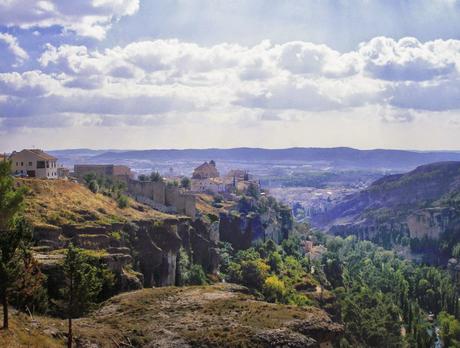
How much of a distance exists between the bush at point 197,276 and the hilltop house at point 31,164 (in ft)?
85.0

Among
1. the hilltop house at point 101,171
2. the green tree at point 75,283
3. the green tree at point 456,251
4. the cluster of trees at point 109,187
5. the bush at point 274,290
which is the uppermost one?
the hilltop house at point 101,171

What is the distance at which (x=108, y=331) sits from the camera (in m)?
43.2

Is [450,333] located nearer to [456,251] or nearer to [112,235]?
[112,235]

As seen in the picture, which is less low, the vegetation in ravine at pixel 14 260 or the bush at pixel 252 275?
the vegetation in ravine at pixel 14 260

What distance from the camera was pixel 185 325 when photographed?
46.1m

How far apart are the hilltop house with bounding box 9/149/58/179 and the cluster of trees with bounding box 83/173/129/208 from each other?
5.94 meters

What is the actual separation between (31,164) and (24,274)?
5621 centimetres

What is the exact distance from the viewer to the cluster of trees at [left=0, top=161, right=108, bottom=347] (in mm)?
39656

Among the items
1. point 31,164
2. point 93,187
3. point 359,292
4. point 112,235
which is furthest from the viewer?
point 359,292

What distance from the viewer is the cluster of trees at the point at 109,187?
95.9 meters

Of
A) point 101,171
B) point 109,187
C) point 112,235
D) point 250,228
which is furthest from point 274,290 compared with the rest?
point 101,171

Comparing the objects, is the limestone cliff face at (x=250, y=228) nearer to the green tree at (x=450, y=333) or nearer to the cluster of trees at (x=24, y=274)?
the green tree at (x=450, y=333)

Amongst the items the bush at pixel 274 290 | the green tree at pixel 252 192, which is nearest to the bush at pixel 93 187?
the bush at pixel 274 290

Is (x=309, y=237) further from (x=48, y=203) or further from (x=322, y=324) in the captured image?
(x=322, y=324)
